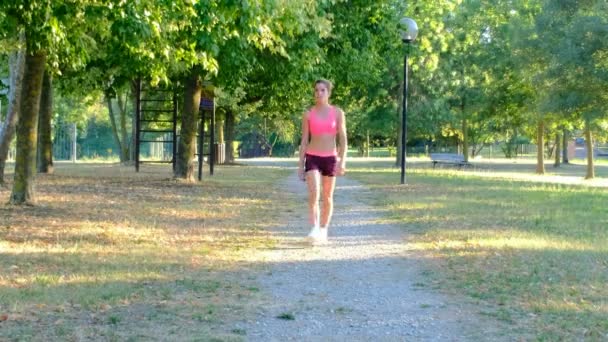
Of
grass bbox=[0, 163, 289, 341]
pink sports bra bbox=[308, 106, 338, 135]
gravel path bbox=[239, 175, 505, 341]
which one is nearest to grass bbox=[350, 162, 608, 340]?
gravel path bbox=[239, 175, 505, 341]

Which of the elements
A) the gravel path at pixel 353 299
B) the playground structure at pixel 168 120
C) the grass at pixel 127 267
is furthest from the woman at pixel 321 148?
the playground structure at pixel 168 120

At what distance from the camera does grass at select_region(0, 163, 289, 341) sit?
17.9 ft

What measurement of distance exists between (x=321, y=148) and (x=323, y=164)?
0.65 ft

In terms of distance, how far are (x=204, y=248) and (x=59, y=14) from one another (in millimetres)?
3168

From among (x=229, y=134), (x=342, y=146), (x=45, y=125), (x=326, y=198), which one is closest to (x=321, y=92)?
(x=342, y=146)

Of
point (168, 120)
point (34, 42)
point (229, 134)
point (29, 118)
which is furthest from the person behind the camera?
point (229, 134)

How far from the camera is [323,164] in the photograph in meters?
9.48

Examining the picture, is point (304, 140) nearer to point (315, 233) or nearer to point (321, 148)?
point (321, 148)

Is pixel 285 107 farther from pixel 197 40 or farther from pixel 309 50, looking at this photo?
pixel 197 40

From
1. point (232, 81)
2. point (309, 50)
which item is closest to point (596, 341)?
point (309, 50)

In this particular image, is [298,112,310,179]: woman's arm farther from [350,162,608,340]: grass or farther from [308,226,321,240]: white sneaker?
[350,162,608,340]: grass

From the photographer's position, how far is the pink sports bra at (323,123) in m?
9.34

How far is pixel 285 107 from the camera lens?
34.0 m

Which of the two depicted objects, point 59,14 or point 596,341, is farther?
point 59,14
